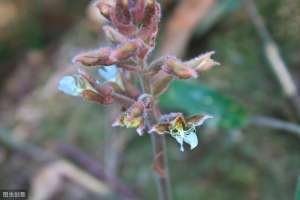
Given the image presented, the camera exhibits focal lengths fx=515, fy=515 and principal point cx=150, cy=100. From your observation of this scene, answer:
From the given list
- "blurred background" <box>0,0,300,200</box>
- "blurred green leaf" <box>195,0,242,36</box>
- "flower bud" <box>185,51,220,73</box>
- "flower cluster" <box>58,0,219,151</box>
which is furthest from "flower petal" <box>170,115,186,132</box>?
"blurred green leaf" <box>195,0,242,36</box>

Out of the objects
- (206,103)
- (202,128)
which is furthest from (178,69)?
(202,128)

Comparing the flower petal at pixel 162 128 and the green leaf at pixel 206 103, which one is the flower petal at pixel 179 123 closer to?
the flower petal at pixel 162 128

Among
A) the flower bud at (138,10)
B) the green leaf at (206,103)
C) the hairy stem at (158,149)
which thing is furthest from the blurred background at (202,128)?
the flower bud at (138,10)

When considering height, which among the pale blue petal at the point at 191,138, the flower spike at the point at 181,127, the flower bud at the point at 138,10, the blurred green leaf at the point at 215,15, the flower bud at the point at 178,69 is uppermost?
the blurred green leaf at the point at 215,15

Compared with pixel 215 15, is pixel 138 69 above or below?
below

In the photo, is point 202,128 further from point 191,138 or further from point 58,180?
point 191,138

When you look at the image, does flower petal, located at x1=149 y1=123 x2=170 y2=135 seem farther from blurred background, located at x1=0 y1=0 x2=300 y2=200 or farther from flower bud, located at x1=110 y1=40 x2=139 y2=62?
blurred background, located at x1=0 y1=0 x2=300 y2=200

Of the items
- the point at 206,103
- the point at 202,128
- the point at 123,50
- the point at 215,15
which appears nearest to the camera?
the point at 123,50

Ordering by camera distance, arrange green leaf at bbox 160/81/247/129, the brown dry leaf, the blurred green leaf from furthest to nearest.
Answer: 1. the blurred green leaf
2. the brown dry leaf
3. green leaf at bbox 160/81/247/129
